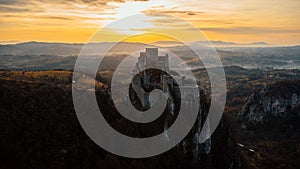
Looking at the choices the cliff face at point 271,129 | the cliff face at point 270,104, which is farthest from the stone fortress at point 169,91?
the cliff face at point 270,104

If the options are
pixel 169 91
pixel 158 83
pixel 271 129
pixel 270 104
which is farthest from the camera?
pixel 270 104

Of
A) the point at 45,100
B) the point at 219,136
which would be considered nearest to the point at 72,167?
the point at 45,100

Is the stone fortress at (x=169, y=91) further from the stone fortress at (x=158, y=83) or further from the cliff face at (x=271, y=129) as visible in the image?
the cliff face at (x=271, y=129)

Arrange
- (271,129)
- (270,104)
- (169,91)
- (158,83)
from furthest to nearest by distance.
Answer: (270,104)
(271,129)
(158,83)
(169,91)

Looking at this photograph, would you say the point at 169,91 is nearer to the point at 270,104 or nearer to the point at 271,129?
the point at 271,129

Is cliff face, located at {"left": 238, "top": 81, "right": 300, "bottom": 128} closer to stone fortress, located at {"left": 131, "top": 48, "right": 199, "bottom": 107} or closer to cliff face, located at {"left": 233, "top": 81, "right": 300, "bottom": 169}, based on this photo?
cliff face, located at {"left": 233, "top": 81, "right": 300, "bottom": 169}

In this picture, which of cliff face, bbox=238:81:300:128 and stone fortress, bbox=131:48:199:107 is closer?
stone fortress, bbox=131:48:199:107

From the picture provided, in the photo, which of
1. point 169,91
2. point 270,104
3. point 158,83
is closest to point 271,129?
point 270,104

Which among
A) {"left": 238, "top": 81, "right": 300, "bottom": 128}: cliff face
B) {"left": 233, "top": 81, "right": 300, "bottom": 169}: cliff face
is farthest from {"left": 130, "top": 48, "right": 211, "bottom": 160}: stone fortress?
{"left": 238, "top": 81, "right": 300, "bottom": 128}: cliff face
